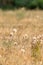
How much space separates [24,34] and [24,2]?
815 centimetres

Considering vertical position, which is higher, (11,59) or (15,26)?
(11,59)

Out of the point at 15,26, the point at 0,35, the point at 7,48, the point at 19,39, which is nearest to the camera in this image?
the point at 7,48

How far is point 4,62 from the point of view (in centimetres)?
524

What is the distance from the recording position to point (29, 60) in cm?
545

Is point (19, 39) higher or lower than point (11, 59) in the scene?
lower

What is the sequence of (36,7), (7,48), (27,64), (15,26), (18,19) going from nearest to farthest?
(27,64), (7,48), (15,26), (18,19), (36,7)

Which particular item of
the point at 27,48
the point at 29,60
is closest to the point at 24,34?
the point at 27,48

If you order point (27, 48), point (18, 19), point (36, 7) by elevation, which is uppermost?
point (27, 48)

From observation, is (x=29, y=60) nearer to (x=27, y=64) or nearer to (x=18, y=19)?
(x=27, y=64)

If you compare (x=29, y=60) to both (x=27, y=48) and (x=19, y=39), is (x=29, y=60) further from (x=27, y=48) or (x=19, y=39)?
(x=19, y=39)

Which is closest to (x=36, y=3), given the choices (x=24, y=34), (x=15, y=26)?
(x=15, y=26)

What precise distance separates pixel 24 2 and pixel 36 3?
649mm

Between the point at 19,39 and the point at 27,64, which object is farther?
the point at 19,39

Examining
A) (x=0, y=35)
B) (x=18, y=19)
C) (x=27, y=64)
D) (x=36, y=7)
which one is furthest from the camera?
(x=36, y=7)
